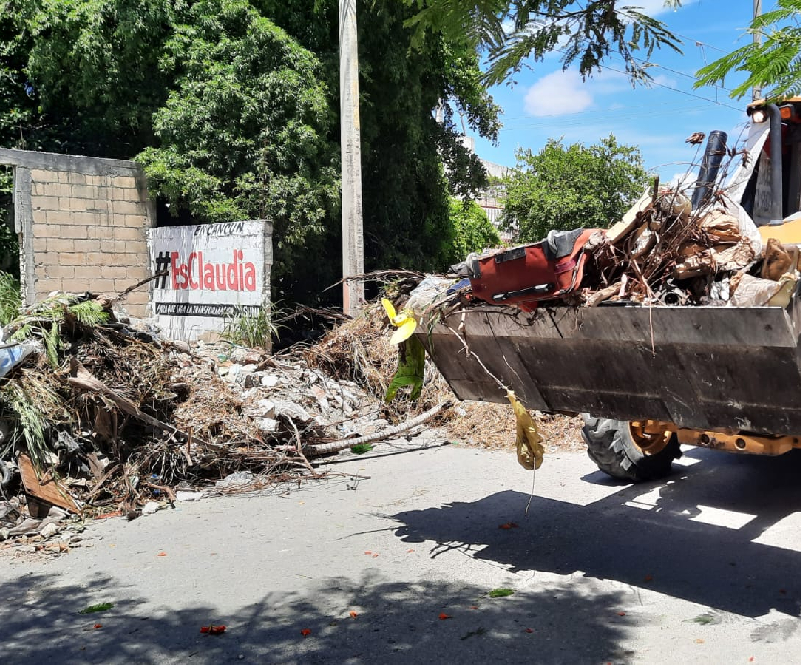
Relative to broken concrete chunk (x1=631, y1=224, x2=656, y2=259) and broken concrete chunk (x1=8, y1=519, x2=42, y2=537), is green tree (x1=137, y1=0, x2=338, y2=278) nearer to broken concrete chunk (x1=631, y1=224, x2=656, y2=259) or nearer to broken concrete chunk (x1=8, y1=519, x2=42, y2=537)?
broken concrete chunk (x1=8, y1=519, x2=42, y2=537)

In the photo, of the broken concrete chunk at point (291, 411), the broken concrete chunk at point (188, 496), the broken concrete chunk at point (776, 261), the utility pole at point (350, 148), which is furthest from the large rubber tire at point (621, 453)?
the utility pole at point (350, 148)

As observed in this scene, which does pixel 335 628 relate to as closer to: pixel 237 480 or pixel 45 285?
pixel 237 480

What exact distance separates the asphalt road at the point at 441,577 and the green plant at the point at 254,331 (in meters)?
4.86

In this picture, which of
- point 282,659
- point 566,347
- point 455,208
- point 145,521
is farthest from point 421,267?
point 282,659

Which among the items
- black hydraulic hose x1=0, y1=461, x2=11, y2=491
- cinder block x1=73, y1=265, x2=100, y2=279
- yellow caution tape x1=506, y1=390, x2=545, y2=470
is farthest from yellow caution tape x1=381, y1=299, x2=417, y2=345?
cinder block x1=73, y1=265, x2=100, y2=279

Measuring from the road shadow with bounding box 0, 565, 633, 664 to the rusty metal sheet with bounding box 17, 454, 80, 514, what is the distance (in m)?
1.52

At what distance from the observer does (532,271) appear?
4.30 meters

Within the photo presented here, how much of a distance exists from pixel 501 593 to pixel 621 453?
2413 mm

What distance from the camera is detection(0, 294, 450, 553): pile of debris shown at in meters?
6.18

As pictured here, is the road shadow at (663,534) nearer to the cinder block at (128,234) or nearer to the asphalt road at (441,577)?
the asphalt road at (441,577)

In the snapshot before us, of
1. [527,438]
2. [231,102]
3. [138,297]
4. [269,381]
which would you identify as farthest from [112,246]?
[527,438]

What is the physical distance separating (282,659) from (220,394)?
14.0ft

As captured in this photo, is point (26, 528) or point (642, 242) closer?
point (642, 242)

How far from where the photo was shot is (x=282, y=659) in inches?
146
